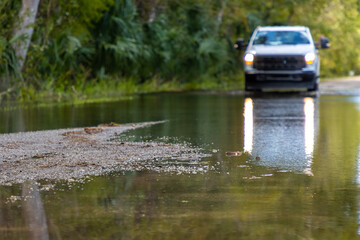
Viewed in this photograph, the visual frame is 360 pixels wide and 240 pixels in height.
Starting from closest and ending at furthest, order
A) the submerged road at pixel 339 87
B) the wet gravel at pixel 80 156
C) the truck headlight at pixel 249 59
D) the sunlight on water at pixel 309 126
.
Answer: the wet gravel at pixel 80 156 < the sunlight on water at pixel 309 126 < the truck headlight at pixel 249 59 < the submerged road at pixel 339 87

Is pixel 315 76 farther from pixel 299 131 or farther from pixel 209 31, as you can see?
pixel 299 131

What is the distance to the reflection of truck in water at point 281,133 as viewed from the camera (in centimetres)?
1065

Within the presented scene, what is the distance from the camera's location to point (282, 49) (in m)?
27.2

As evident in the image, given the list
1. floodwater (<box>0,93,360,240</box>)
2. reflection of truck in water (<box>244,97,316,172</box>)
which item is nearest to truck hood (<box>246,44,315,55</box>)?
reflection of truck in water (<box>244,97,316,172</box>)

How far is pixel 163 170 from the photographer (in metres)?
9.48

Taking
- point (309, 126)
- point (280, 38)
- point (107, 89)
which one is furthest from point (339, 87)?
point (309, 126)

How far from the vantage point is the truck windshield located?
28.0 m

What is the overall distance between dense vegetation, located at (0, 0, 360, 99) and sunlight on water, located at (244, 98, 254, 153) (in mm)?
5304

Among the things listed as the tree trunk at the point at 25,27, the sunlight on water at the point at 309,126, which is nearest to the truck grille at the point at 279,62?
the sunlight on water at the point at 309,126

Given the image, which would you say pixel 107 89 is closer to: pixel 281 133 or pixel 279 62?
pixel 279 62

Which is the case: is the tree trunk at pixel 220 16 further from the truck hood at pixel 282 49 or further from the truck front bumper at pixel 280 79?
the truck front bumper at pixel 280 79

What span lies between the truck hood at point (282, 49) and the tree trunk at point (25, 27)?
7.38 metres

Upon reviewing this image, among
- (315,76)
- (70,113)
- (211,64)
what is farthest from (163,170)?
(211,64)

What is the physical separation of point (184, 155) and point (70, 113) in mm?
8451
